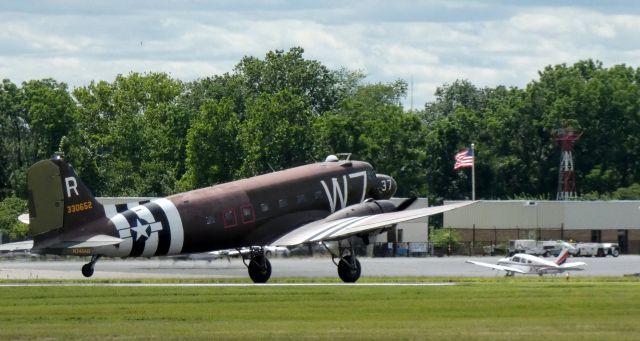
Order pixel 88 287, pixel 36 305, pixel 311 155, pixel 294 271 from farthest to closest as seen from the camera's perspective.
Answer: pixel 311 155
pixel 294 271
pixel 88 287
pixel 36 305

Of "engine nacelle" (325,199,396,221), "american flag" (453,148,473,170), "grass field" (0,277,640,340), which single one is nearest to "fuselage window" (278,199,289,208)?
"engine nacelle" (325,199,396,221)

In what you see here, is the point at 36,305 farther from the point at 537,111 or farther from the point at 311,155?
the point at 537,111

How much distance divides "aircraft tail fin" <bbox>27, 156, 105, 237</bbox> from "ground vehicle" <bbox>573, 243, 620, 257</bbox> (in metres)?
67.1

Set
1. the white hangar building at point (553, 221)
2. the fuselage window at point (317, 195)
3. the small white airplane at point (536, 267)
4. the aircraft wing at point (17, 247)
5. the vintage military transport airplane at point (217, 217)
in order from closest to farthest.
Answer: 1. the vintage military transport airplane at point (217, 217)
2. the aircraft wing at point (17, 247)
3. the fuselage window at point (317, 195)
4. the small white airplane at point (536, 267)
5. the white hangar building at point (553, 221)


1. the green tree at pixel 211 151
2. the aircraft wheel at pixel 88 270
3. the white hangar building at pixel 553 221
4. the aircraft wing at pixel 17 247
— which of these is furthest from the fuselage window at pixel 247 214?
the green tree at pixel 211 151

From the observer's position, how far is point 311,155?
461ft

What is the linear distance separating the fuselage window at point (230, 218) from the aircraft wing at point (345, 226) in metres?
1.98

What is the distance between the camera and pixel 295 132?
5428 inches

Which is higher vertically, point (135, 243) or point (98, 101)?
point (98, 101)

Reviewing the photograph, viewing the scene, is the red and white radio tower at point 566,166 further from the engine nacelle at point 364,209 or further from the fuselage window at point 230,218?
the fuselage window at point 230,218

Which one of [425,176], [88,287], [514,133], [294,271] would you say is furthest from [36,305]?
[514,133]

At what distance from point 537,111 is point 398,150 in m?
32.0

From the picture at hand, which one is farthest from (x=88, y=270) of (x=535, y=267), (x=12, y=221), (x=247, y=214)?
(x=12, y=221)

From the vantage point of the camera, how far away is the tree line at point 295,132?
457 feet
